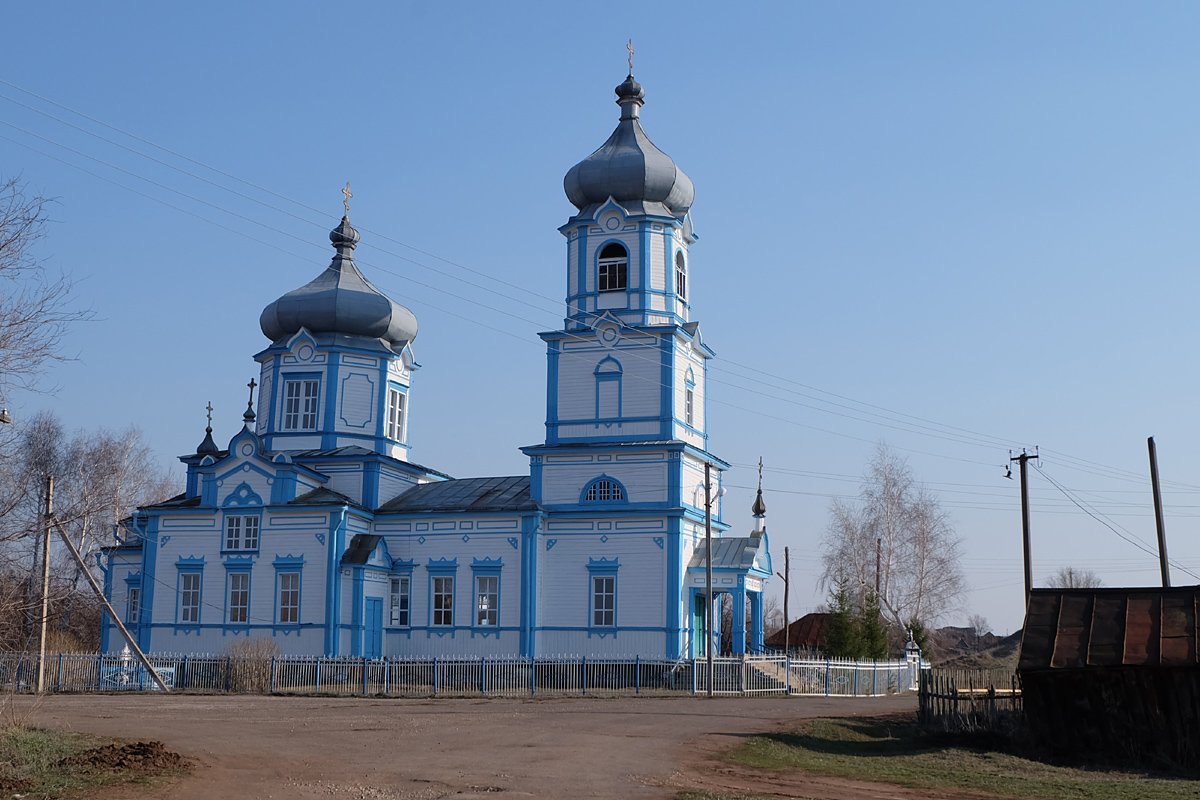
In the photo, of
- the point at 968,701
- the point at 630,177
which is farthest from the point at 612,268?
the point at 968,701

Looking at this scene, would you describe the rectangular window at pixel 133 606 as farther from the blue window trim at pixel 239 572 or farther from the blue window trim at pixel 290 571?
the blue window trim at pixel 290 571

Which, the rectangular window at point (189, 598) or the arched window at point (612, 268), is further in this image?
the arched window at point (612, 268)

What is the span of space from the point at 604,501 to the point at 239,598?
10.5 m

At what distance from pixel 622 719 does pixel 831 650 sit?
60.8 feet

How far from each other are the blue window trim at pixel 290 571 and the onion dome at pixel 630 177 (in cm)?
1265

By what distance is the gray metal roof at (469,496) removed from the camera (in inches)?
1457

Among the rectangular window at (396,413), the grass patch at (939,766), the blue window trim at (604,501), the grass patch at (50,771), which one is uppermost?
the rectangular window at (396,413)

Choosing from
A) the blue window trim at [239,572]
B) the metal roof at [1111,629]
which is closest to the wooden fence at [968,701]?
the metal roof at [1111,629]

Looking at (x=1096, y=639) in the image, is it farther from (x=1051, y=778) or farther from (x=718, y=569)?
(x=718, y=569)

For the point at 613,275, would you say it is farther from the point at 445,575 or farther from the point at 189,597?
the point at 189,597

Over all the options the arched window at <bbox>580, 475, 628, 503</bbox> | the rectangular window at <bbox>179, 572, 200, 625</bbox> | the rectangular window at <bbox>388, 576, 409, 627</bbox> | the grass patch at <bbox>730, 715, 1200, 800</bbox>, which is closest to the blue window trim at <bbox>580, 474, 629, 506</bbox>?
the arched window at <bbox>580, 475, 628, 503</bbox>

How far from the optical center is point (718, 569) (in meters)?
35.5

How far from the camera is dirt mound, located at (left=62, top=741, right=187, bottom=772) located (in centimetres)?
1364

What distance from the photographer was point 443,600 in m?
36.7
